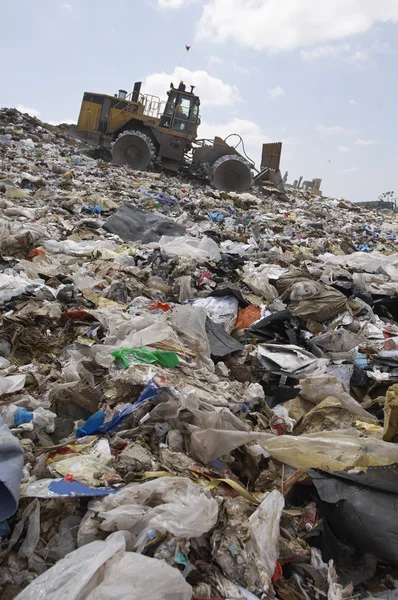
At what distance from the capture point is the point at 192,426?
1.83m

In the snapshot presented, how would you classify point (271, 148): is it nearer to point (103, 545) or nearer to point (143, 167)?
point (143, 167)

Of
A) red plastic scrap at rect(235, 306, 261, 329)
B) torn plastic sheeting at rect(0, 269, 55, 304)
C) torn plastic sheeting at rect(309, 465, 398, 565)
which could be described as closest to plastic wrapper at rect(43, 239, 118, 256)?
torn plastic sheeting at rect(0, 269, 55, 304)

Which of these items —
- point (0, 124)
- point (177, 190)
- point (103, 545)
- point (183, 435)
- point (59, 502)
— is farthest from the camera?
point (0, 124)

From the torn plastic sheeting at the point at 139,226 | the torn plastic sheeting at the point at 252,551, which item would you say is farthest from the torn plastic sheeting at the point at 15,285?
the torn plastic sheeting at the point at 252,551

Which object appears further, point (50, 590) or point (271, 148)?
point (271, 148)

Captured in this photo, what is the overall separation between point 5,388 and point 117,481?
3.08 ft

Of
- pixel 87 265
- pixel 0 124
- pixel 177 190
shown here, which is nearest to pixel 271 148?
pixel 177 190

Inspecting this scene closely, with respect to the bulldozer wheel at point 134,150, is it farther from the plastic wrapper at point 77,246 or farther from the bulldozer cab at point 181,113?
the plastic wrapper at point 77,246

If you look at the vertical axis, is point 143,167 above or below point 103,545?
above

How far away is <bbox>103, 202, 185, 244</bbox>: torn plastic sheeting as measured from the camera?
5.80 meters

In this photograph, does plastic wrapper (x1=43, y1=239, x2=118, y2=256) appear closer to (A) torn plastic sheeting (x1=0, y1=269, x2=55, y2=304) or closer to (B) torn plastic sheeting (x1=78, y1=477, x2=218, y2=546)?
(A) torn plastic sheeting (x1=0, y1=269, x2=55, y2=304)

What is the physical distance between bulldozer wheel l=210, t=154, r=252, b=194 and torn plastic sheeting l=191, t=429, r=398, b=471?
1152 cm

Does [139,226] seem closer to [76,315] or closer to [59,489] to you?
[76,315]

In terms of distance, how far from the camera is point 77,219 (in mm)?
6191
